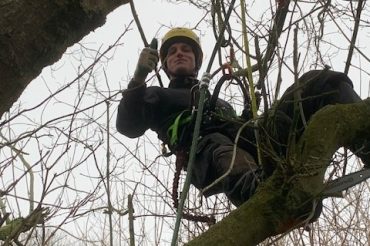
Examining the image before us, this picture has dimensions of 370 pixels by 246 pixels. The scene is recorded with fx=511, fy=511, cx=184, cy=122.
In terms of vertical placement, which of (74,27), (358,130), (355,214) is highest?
(355,214)

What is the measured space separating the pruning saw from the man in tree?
0.07 m

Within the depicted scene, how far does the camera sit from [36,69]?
928mm

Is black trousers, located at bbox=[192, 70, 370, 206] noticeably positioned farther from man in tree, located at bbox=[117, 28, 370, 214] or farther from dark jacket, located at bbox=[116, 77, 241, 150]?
dark jacket, located at bbox=[116, 77, 241, 150]

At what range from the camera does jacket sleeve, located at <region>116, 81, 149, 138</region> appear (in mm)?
2385

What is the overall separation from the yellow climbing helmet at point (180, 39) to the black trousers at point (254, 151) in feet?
3.09

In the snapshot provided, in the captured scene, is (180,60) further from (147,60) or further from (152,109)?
(147,60)

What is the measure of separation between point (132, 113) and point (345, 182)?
1.18 m

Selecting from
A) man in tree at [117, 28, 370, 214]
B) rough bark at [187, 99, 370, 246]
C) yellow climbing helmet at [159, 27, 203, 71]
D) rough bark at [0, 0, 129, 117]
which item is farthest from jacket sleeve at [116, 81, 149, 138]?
rough bark at [0, 0, 129, 117]

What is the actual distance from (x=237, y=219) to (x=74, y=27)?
678 mm

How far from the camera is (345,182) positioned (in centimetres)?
158

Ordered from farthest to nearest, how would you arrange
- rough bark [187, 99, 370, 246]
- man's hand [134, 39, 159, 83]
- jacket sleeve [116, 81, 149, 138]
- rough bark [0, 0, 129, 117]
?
jacket sleeve [116, 81, 149, 138], man's hand [134, 39, 159, 83], rough bark [187, 99, 370, 246], rough bark [0, 0, 129, 117]

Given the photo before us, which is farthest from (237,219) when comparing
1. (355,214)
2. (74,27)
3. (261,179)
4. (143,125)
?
(355,214)

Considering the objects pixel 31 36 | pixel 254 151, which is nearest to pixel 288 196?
pixel 254 151

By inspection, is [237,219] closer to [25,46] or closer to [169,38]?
[25,46]
